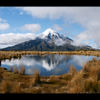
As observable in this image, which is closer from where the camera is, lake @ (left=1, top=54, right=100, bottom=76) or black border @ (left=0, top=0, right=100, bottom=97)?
black border @ (left=0, top=0, right=100, bottom=97)
